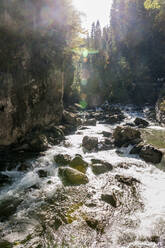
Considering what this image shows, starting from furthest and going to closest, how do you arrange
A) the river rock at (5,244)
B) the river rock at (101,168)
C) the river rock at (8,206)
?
the river rock at (101,168) < the river rock at (8,206) < the river rock at (5,244)

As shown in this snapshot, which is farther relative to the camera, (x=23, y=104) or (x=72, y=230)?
(x=23, y=104)

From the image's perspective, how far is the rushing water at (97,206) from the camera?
463 cm

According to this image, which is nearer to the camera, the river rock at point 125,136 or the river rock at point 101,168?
the river rock at point 101,168

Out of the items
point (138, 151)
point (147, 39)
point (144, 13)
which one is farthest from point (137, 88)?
point (138, 151)

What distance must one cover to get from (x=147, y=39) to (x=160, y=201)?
5600cm

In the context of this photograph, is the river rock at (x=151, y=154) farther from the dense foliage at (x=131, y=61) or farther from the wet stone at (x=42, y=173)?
the dense foliage at (x=131, y=61)

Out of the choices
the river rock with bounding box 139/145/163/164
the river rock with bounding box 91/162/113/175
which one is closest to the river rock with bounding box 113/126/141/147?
the river rock with bounding box 139/145/163/164

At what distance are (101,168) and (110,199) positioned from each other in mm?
2491

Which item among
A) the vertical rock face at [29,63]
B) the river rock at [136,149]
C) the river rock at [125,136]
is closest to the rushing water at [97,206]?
the river rock at [136,149]

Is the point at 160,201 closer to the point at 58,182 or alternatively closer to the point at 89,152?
the point at 58,182

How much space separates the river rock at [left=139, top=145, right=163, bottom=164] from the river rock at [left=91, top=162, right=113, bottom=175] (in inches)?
96.2

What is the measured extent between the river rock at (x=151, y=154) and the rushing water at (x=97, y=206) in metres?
0.38

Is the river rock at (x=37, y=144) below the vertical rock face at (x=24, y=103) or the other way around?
below

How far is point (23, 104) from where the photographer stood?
10930 millimetres
